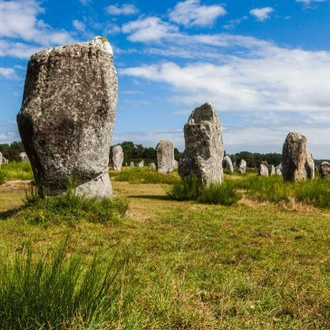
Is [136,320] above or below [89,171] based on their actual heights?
below

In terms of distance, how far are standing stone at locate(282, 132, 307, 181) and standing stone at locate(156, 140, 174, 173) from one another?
420 inches

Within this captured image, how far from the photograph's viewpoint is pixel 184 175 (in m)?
12.6

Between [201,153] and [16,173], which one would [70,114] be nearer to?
[201,153]

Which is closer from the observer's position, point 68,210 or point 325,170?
point 68,210

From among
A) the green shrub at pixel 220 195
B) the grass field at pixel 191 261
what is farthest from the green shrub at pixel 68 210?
the green shrub at pixel 220 195

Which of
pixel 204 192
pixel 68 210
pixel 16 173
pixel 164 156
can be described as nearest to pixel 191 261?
pixel 68 210

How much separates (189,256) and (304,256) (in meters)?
1.61

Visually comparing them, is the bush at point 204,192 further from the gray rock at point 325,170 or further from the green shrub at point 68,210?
the gray rock at point 325,170

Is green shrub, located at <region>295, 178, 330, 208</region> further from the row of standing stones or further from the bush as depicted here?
the row of standing stones

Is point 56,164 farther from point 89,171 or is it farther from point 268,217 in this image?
point 268,217

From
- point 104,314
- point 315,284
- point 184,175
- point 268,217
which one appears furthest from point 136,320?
point 184,175

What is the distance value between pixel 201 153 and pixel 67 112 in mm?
5297

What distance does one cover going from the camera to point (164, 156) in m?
27.4

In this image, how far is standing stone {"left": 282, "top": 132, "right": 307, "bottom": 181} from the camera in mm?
17266
